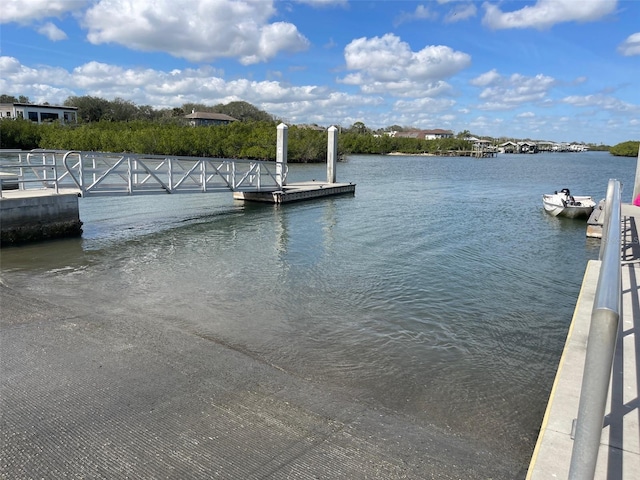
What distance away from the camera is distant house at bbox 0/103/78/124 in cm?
9412

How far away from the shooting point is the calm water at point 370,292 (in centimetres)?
534

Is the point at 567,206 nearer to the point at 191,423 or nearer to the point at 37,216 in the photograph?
the point at 37,216

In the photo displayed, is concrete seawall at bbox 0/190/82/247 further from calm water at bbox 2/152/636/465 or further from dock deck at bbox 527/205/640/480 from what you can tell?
dock deck at bbox 527/205/640/480

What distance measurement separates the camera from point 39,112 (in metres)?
97.3

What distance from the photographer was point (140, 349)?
585 centimetres

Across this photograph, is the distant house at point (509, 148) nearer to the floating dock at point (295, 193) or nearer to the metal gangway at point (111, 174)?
the floating dock at point (295, 193)

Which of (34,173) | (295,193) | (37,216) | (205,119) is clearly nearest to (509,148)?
(205,119)

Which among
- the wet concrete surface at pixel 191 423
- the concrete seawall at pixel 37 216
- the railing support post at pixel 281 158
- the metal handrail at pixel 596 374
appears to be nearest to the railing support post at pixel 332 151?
the railing support post at pixel 281 158

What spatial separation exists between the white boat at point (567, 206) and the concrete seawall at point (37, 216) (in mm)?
18000

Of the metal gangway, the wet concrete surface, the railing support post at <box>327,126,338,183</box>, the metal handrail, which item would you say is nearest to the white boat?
the metal gangway

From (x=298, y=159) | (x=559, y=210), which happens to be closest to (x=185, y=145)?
(x=298, y=159)

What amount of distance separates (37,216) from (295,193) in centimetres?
1255

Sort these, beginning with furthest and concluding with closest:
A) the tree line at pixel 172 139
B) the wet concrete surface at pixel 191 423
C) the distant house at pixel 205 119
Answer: the distant house at pixel 205 119 → the tree line at pixel 172 139 → the wet concrete surface at pixel 191 423

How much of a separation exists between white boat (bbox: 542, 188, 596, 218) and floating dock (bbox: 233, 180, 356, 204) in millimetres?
10915
